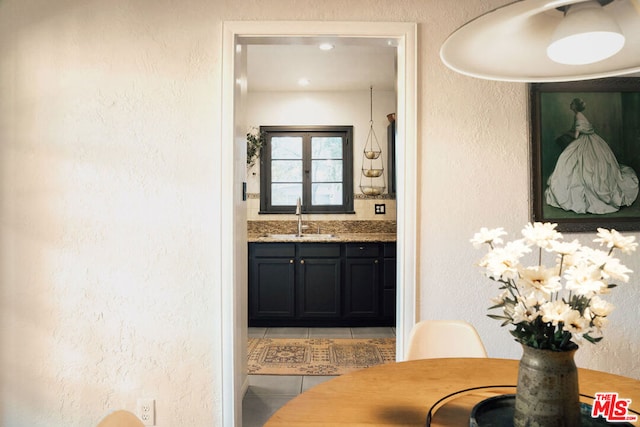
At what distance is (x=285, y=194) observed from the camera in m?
5.00

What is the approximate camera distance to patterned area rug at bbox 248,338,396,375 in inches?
126

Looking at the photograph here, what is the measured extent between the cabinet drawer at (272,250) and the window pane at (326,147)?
1.29 metres

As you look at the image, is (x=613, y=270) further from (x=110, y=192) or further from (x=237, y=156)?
(x=110, y=192)

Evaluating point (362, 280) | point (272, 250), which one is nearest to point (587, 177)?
point (362, 280)

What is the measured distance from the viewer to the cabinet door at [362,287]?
426 cm

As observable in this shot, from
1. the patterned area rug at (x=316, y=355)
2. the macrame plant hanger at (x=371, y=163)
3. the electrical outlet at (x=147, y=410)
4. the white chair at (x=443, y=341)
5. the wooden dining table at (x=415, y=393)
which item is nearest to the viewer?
the wooden dining table at (x=415, y=393)

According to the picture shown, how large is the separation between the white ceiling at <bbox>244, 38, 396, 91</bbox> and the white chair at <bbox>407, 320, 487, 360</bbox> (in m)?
2.36

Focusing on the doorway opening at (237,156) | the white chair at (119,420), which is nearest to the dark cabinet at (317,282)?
the doorway opening at (237,156)

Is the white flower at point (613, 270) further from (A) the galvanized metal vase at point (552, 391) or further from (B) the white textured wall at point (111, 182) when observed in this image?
(B) the white textured wall at point (111, 182)

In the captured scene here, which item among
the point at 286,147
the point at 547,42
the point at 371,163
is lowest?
the point at 547,42

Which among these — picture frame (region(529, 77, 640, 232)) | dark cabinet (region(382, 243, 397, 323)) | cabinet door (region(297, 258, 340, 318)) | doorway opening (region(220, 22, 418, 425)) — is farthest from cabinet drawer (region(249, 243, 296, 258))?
picture frame (region(529, 77, 640, 232))

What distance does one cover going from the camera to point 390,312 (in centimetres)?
425

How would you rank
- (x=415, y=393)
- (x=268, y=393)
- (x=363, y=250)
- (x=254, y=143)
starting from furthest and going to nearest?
(x=254, y=143), (x=363, y=250), (x=268, y=393), (x=415, y=393)

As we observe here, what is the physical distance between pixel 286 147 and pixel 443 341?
12.1ft
